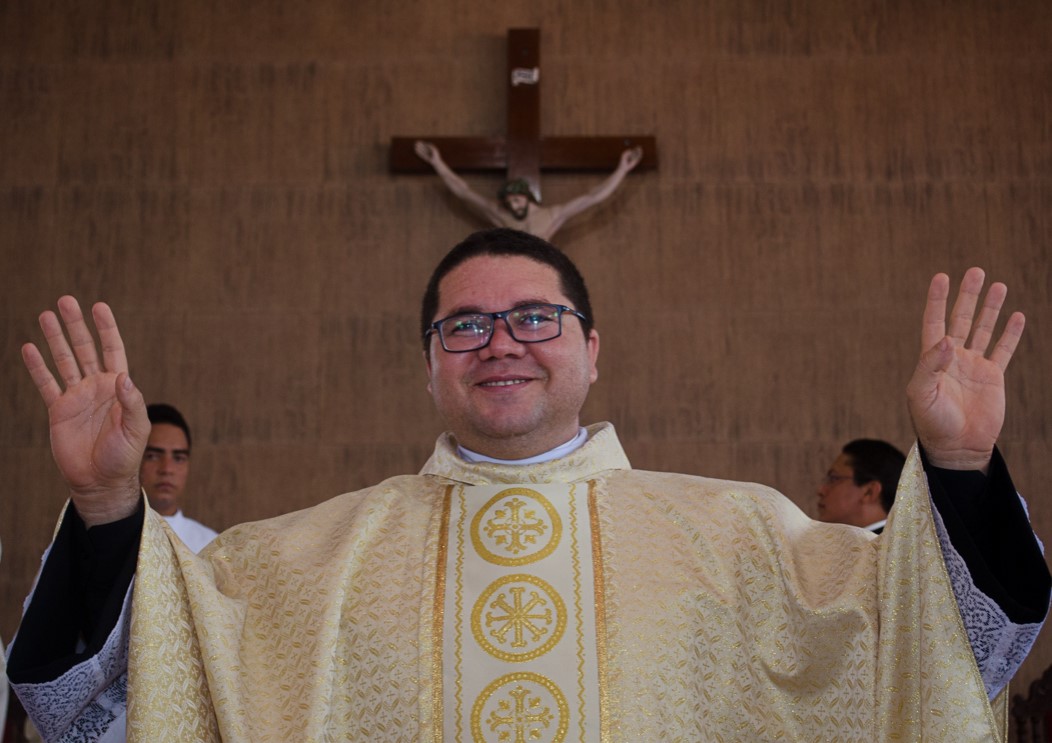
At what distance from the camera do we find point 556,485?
2.91 m

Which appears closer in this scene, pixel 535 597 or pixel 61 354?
pixel 61 354

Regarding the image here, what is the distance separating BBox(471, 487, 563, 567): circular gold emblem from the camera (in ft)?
9.09

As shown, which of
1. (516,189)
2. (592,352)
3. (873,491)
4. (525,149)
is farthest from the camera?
(525,149)

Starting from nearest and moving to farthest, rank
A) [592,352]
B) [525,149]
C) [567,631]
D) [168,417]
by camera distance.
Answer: [567,631] < [592,352] < [168,417] < [525,149]

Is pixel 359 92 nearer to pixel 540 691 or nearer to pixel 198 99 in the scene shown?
pixel 198 99

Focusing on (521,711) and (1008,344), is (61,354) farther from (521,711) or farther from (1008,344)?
(1008,344)

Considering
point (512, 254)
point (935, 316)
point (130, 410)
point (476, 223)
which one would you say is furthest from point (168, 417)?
point (935, 316)

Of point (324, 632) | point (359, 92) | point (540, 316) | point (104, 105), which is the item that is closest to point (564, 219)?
point (359, 92)

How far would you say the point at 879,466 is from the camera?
5355 mm

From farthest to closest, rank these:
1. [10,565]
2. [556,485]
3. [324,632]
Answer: [10,565]
[556,485]
[324,632]

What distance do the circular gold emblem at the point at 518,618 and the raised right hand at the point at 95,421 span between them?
0.73m

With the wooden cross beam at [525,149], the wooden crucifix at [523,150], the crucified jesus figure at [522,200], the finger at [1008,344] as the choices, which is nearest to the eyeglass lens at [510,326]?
the finger at [1008,344]

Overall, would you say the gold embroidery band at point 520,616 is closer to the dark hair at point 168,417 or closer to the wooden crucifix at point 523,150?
the dark hair at point 168,417

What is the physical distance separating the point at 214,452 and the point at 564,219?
7.17 ft
